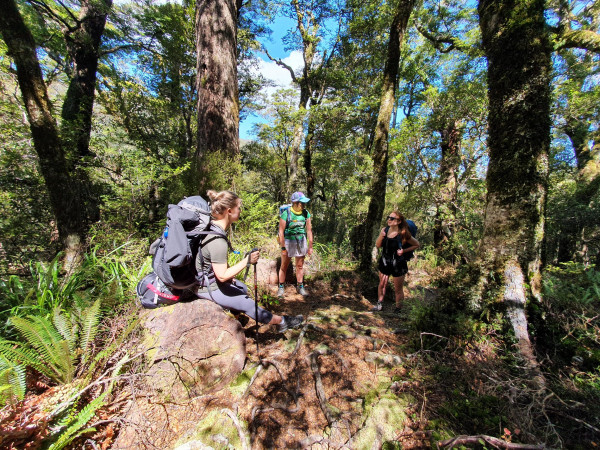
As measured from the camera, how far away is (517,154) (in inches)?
94.9

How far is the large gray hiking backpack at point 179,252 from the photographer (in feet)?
7.27

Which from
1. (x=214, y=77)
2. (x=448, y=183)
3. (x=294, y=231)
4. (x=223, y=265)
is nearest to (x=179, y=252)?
(x=223, y=265)

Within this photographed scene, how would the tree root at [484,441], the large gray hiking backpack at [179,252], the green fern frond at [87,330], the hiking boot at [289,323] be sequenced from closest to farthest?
the tree root at [484,441]
the green fern frond at [87,330]
the large gray hiking backpack at [179,252]
the hiking boot at [289,323]

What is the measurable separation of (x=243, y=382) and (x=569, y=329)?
3.17 m

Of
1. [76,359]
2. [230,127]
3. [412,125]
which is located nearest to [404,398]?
[76,359]

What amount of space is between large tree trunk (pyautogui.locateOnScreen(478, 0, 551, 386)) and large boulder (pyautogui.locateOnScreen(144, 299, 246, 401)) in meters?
2.81

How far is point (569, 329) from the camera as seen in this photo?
208cm

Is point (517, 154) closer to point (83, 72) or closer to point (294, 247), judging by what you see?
point (294, 247)

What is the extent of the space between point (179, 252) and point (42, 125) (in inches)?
163

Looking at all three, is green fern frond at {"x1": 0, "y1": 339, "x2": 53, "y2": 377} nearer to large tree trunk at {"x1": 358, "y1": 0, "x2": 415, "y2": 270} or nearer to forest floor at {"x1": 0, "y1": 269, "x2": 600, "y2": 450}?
forest floor at {"x1": 0, "y1": 269, "x2": 600, "y2": 450}

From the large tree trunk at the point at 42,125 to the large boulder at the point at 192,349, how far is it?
312cm

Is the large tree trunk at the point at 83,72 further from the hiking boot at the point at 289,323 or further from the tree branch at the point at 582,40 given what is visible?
the tree branch at the point at 582,40

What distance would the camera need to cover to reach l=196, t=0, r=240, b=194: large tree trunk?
5066mm

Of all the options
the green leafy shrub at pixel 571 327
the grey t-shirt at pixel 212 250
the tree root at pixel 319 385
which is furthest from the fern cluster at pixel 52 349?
the green leafy shrub at pixel 571 327
